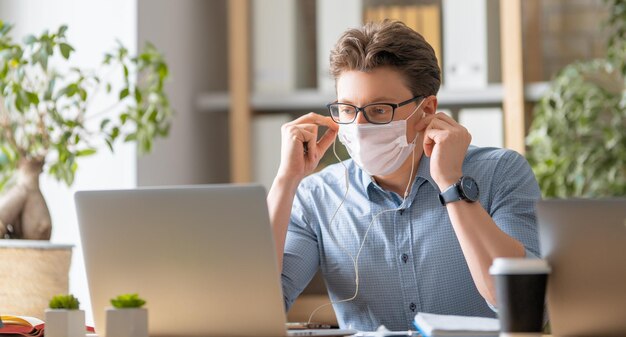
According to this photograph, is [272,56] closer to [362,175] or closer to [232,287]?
[362,175]

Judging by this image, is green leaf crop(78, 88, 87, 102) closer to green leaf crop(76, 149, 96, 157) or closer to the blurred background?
green leaf crop(76, 149, 96, 157)

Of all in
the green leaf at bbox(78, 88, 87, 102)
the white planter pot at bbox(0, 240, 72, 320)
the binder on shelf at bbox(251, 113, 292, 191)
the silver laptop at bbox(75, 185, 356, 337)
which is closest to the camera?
the silver laptop at bbox(75, 185, 356, 337)

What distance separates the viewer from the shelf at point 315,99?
10.7ft

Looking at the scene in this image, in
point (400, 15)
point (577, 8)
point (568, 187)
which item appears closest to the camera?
point (568, 187)

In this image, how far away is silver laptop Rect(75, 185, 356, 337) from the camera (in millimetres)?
1411

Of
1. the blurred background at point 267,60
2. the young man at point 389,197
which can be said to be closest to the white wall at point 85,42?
the blurred background at point 267,60

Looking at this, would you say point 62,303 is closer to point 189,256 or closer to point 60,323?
point 60,323

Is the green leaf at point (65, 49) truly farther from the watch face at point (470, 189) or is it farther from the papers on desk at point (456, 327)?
the papers on desk at point (456, 327)

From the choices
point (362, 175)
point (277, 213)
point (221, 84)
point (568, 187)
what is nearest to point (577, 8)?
point (568, 187)

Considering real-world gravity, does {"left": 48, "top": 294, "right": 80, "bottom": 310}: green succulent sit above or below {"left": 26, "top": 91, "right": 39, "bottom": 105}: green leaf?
below

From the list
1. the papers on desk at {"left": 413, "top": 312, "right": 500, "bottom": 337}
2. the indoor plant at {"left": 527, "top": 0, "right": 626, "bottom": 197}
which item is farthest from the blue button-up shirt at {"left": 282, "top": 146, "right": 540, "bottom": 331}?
the indoor plant at {"left": 527, "top": 0, "right": 626, "bottom": 197}

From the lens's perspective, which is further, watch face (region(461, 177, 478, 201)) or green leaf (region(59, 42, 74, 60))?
green leaf (region(59, 42, 74, 60))

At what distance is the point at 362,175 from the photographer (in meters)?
2.11

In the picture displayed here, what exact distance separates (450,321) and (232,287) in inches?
13.3
